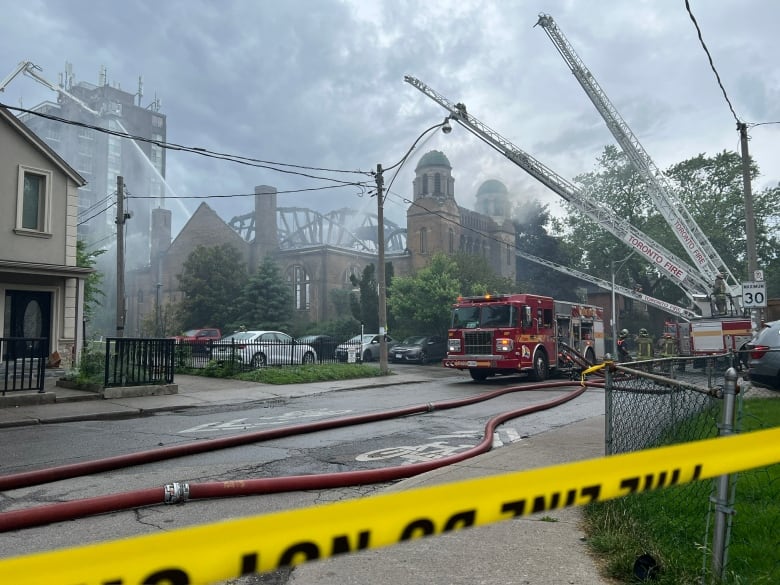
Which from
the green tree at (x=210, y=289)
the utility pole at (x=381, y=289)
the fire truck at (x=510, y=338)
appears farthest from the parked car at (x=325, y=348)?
the green tree at (x=210, y=289)

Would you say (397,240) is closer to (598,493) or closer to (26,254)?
(26,254)

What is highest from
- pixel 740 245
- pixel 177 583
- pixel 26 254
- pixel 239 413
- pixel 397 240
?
pixel 397 240

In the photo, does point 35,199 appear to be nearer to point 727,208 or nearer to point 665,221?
point 665,221

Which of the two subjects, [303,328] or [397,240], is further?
[397,240]

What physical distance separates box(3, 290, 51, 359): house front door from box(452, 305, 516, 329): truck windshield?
11690 millimetres

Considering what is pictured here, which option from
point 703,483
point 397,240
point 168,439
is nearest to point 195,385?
point 168,439

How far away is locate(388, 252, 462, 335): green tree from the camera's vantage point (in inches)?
1352

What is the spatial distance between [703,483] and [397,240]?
84.6 m

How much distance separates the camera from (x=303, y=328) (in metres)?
53.7

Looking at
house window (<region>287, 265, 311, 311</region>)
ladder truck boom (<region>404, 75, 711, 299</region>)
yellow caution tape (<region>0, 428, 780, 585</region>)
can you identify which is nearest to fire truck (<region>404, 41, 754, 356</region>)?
ladder truck boom (<region>404, 75, 711, 299</region>)

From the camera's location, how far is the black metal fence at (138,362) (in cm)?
1345

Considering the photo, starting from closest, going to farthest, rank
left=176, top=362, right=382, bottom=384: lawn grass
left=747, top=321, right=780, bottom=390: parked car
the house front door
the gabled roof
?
left=747, top=321, right=780, bottom=390: parked car → the gabled roof → the house front door → left=176, top=362, right=382, bottom=384: lawn grass

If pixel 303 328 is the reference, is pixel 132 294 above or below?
above

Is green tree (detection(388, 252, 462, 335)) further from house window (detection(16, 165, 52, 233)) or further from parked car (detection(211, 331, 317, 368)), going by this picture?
house window (detection(16, 165, 52, 233))
